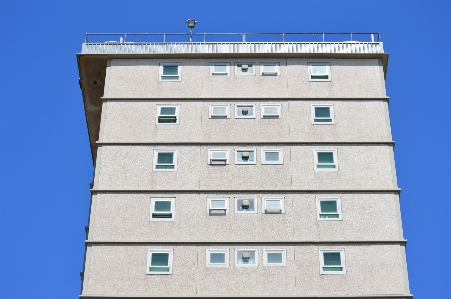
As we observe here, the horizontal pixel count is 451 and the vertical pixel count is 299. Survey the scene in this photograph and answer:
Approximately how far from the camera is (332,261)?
115 ft

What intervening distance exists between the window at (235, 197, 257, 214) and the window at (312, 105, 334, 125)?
14.3ft

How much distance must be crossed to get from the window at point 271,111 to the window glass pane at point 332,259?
6171 millimetres

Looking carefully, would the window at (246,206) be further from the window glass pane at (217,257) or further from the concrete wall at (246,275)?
the window glass pane at (217,257)

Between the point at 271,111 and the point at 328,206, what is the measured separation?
4723 millimetres

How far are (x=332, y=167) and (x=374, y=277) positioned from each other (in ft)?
15.4

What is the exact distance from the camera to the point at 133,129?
38594mm

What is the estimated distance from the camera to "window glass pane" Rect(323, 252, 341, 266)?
3503 centimetres

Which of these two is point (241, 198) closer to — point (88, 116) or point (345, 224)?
point (345, 224)

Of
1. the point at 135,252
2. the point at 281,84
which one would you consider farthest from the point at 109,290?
the point at 281,84

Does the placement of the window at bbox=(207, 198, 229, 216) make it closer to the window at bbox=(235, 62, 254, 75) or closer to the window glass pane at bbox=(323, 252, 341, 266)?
the window glass pane at bbox=(323, 252, 341, 266)

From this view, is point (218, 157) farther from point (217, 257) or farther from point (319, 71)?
point (319, 71)

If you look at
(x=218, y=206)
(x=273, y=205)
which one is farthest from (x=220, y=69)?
(x=273, y=205)

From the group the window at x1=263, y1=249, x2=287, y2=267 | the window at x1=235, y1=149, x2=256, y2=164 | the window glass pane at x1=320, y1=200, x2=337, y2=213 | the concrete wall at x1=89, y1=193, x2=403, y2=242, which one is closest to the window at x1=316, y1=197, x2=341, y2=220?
the window glass pane at x1=320, y1=200, x2=337, y2=213

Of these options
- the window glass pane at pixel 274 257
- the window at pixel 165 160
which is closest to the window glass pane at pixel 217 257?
the window glass pane at pixel 274 257
